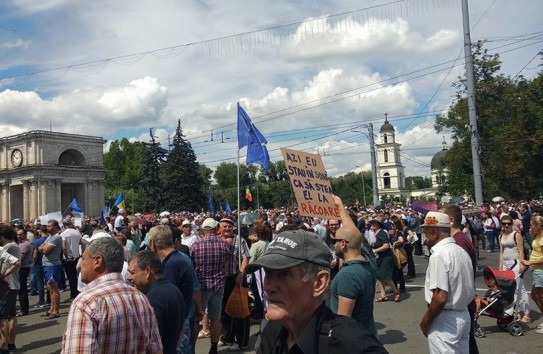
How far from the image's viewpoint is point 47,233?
12.6 metres

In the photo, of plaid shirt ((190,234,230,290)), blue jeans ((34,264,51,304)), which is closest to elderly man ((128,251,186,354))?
plaid shirt ((190,234,230,290))

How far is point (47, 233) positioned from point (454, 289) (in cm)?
1097

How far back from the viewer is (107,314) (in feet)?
10.6

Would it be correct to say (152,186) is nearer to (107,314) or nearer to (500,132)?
(500,132)

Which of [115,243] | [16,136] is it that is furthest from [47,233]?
[16,136]

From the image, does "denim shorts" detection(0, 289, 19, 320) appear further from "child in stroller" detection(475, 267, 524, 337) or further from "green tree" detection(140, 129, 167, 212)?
"green tree" detection(140, 129, 167, 212)

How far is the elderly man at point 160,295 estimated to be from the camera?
429cm

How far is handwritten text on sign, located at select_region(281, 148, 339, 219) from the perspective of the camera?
591cm

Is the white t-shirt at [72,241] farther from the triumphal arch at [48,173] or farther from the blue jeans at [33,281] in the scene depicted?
the triumphal arch at [48,173]

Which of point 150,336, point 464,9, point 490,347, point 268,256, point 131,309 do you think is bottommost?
point 490,347

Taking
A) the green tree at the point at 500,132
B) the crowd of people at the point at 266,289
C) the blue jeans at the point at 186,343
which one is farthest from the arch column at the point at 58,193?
the blue jeans at the point at 186,343

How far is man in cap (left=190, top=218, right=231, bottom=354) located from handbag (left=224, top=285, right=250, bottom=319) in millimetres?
400

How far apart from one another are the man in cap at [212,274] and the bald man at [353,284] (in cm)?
340

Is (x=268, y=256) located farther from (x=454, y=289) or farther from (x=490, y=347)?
(x=490, y=347)
